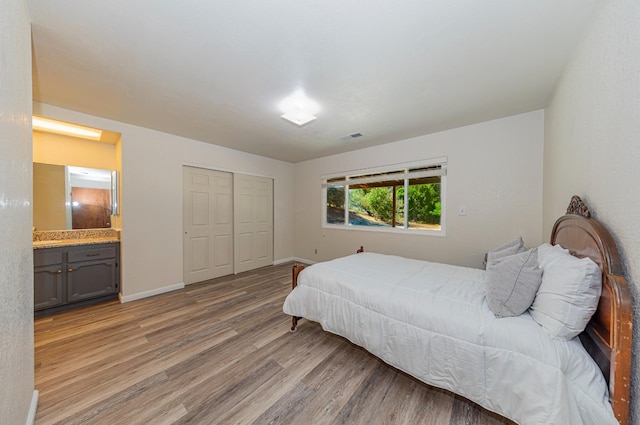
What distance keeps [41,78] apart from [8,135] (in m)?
1.79

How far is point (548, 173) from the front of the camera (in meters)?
2.46

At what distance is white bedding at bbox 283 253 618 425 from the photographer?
3.62 feet

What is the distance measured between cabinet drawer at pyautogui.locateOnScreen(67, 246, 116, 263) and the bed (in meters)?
3.00

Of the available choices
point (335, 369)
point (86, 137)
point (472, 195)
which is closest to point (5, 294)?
point (335, 369)

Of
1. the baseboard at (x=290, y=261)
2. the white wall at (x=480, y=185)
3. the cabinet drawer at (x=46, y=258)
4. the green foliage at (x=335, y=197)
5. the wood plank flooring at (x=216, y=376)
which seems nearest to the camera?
the wood plank flooring at (x=216, y=376)

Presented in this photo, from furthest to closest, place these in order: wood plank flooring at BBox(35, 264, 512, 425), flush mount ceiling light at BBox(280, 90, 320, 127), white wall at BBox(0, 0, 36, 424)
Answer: flush mount ceiling light at BBox(280, 90, 320, 127), wood plank flooring at BBox(35, 264, 512, 425), white wall at BBox(0, 0, 36, 424)

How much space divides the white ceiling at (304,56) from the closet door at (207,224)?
135 cm

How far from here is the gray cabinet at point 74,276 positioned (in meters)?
2.62

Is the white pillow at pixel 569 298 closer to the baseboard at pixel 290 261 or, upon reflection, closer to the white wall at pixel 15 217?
the white wall at pixel 15 217

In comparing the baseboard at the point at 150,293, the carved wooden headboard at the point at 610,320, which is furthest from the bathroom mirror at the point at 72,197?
the carved wooden headboard at the point at 610,320

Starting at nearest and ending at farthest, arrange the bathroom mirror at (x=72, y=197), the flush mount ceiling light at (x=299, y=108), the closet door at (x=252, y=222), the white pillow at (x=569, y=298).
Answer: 1. the white pillow at (x=569, y=298)
2. the flush mount ceiling light at (x=299, y=108)
3. the bathroom mirror at (x=72, y=197)
4. the closet door at (x=252, y=222)

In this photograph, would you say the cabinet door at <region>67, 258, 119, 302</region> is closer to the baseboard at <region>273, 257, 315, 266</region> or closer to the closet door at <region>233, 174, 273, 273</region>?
the closet door at <region>233, 174, 273, 273</region>

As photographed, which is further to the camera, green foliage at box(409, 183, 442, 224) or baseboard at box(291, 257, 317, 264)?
baseboard at box(291, 257, 317, 264)

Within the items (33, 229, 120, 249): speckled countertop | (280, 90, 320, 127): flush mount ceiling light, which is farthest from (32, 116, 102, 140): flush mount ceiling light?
(280, 90, 320, 127): flush mount ceiling light
